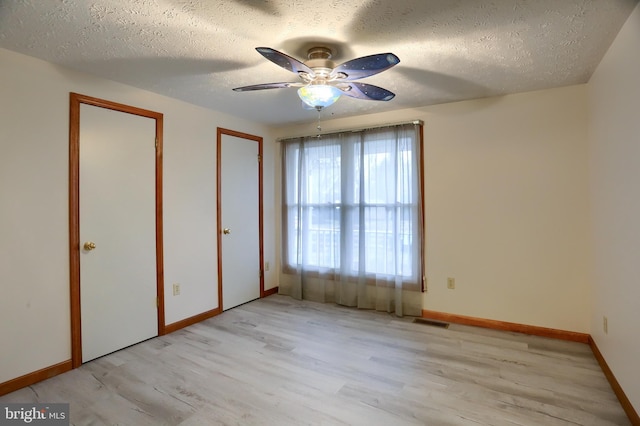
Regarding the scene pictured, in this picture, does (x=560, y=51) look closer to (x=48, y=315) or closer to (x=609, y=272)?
(x=609, y=272)

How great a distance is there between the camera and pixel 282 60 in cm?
172

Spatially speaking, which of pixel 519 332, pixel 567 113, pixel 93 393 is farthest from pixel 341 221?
pixel 93 393

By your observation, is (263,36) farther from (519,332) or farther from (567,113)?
(519,332)

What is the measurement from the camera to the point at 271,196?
4398mm

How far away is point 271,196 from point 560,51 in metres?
3.30

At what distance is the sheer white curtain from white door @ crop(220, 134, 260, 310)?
41 centimetres

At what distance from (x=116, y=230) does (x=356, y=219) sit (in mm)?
2371

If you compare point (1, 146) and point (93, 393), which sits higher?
point (1, 146)

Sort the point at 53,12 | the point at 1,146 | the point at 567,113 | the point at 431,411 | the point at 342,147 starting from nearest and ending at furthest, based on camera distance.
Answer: the point at 53,12 → the point at 431,411 → the point at 1,146 → the point at 567,113 → the point at 342,147

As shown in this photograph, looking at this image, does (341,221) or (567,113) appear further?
(341,221)

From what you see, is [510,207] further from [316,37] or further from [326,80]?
[316,37]

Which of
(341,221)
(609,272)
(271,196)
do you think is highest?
(271,196)

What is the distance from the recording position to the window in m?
3.47

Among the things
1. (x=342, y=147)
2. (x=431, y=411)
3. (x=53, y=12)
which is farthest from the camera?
(x=342, y=147)
